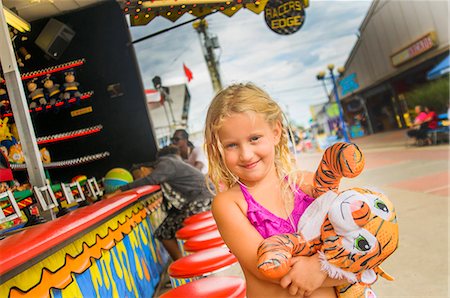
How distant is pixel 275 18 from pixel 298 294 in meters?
3.77

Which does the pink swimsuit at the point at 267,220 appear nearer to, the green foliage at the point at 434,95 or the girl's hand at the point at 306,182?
the girl's hand at the point at 306,182

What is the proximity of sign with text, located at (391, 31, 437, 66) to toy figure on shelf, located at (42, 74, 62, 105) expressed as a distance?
14663mm

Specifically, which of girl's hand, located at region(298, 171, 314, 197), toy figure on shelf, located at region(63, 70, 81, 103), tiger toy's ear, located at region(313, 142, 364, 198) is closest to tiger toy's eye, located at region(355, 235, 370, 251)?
tiger toy's ear, located at region(313, 142, 364, 198)

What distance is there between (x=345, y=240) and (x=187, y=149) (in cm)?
473

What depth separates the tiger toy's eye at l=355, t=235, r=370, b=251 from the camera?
111 centimetres

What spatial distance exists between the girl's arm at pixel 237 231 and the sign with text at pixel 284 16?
11.4ft

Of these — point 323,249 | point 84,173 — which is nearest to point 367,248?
point 323,249

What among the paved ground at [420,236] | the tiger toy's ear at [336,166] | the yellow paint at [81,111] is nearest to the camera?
the tiger toy's ear at [336,166]

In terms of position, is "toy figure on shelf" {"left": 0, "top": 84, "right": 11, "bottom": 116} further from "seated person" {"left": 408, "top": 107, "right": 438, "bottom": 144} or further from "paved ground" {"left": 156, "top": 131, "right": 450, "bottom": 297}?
"seated person" {"left": 408, "top": 107, "right": 438, "bottom": 144}

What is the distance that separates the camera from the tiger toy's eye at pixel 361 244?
Result: 1107 millimetres

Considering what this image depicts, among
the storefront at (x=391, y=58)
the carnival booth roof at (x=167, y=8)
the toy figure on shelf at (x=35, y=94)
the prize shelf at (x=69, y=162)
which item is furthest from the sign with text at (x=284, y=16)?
the storefront at (x=391, y=58)

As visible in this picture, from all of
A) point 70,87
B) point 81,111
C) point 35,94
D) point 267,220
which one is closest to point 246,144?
point 267,220

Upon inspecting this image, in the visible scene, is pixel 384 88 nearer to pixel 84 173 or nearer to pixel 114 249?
pixel 84 173

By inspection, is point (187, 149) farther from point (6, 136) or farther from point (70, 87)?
point (6, 136)
